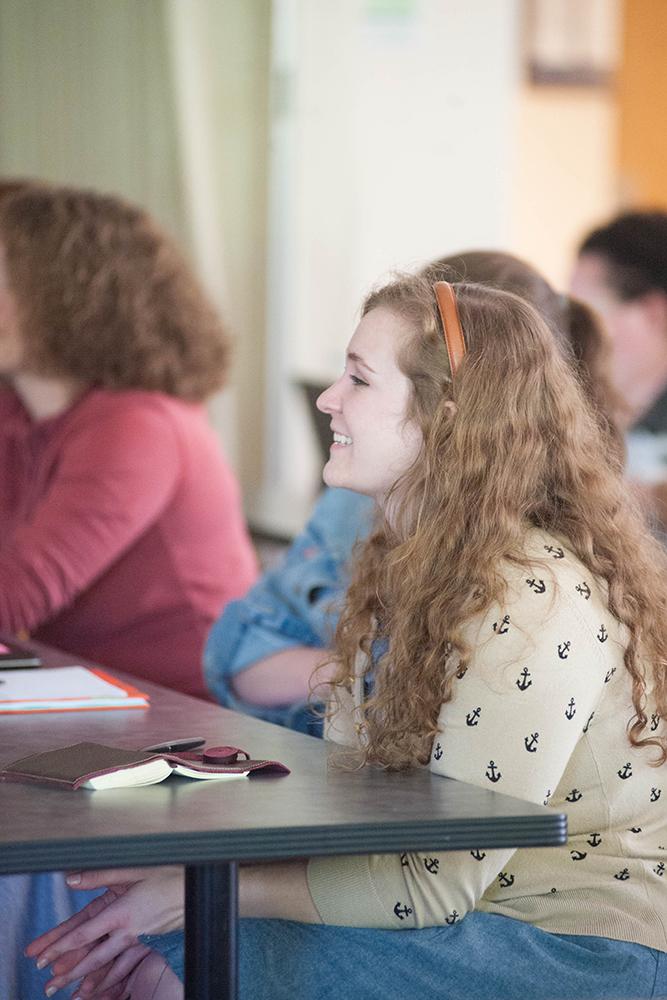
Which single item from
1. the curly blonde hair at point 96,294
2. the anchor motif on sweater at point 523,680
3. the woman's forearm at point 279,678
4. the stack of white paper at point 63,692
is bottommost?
the woman's forearm at point 279,678

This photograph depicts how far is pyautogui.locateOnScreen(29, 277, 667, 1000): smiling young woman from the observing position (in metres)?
1.23

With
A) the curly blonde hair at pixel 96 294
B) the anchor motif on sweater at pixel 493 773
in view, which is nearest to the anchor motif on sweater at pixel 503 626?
the anchor motif on sweater at pixel 493 773

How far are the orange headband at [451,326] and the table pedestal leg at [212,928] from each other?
0.51m

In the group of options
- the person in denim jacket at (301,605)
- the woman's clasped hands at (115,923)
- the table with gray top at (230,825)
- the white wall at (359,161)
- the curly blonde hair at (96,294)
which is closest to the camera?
the table with gray top at (230,825)

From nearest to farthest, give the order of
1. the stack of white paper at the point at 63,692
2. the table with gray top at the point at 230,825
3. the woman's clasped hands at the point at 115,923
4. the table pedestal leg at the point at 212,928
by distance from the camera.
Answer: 1. the table with gray top at the point at 230,825
2. the table pedestal leg at the point at 212,928
3. the woman's clasped hands at the point at 115,923
4. the stack of white paper at the point at 63,692

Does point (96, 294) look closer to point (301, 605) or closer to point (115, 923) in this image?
point (301, 605)

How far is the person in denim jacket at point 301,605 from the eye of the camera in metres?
1.97

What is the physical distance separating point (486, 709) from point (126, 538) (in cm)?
121

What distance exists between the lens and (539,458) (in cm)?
137

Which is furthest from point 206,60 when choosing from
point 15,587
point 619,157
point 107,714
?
point 107,714

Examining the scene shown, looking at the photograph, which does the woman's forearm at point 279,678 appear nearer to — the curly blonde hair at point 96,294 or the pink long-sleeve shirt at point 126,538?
the pink long-sleeve shirt at point 126,538

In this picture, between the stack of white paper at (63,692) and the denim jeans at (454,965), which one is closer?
the denim jeans at (454,965)

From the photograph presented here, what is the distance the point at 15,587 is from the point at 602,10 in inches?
147

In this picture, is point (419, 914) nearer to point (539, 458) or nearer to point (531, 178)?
point (539, 458)
